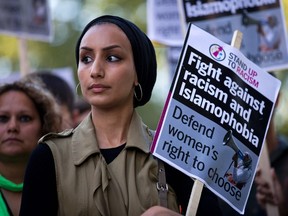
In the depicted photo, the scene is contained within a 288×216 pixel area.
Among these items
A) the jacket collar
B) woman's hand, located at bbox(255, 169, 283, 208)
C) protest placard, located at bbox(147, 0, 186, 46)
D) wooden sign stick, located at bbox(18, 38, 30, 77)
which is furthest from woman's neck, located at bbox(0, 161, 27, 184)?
protest placard, located at bbox(147, 0, 186, 46)

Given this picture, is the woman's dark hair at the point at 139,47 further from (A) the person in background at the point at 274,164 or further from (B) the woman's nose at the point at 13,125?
(A) the person in background at the point at 274,164

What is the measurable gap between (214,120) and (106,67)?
1.62ft

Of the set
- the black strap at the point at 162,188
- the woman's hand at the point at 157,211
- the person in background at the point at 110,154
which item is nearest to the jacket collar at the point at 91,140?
the person in background at the point at 110,154

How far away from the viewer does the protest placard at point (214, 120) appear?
3564mm

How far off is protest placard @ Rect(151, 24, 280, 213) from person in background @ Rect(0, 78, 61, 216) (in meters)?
1.17

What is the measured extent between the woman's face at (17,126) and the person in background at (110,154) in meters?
1.14

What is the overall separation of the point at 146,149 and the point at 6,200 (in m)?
1.10

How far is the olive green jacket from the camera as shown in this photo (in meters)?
3.31

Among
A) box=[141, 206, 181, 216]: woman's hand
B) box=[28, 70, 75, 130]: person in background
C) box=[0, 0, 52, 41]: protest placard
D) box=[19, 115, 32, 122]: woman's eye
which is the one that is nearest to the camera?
box=[141, 206, 181, 216]: woman's hand

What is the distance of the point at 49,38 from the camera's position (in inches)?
343

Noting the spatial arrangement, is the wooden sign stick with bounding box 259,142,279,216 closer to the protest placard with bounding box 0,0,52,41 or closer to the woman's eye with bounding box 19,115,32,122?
the woman's eye with bounding box 19,115,32,122

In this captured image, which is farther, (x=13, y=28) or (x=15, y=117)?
(x=13, y=28)

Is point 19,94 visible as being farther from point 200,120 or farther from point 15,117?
point 200,120

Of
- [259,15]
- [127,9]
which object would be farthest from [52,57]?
[259,15]
